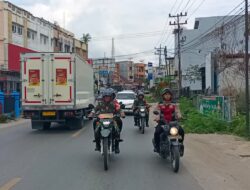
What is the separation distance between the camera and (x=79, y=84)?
63.1 feet

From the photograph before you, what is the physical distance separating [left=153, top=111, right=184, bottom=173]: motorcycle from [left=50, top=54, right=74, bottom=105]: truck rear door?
27.0 ft

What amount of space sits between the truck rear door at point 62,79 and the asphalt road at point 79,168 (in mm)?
2990

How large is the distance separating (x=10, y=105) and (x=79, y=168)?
18480 millimetres

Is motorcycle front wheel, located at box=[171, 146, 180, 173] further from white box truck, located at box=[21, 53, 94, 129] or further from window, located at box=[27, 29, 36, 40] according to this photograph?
window, located at box=[27, 29, 36, 40]

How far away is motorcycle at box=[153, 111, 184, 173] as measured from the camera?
9.30 metres

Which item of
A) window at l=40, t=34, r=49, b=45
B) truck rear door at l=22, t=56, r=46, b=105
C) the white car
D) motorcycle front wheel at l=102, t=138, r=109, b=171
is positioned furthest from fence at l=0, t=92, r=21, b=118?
window at l=40, t=34, r=49, b=45

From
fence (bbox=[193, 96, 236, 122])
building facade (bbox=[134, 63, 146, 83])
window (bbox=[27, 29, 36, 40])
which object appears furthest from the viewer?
building facade (bbox=[134, 63, 146, 83])

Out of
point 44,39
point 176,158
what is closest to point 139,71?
point 44,39

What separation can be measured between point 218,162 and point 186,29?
218ft

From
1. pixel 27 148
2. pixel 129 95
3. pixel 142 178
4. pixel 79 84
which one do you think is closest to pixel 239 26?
pixel 129 95

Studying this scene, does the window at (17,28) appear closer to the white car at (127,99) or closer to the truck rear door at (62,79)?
the white car at (127,99)

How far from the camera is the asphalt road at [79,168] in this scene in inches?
316

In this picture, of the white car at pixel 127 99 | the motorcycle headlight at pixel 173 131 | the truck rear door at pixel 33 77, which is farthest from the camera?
the white car at pixel 127 99

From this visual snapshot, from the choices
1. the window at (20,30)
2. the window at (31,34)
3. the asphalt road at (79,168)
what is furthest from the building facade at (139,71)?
the asphalt road at (79,168)
